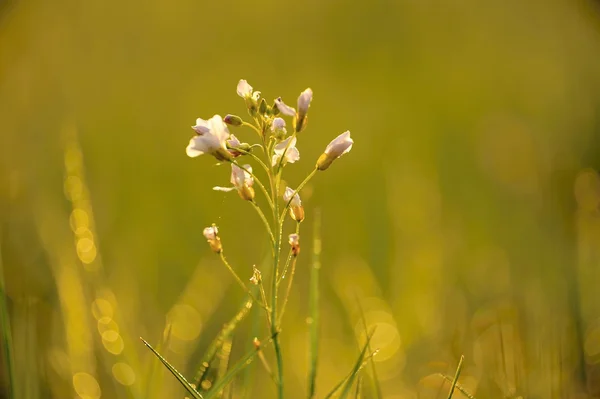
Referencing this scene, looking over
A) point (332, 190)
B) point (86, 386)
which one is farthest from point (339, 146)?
point (332, 190)

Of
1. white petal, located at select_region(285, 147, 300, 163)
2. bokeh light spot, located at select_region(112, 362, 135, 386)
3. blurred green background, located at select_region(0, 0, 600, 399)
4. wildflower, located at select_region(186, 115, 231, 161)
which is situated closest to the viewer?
wildflower, located at select_region(186, 115, 231, 161)

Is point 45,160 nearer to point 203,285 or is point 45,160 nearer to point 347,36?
point 203,285

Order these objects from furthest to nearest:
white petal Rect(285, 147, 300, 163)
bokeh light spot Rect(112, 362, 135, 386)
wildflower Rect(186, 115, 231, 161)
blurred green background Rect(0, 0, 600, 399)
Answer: blurred green background Rect(0, 0, 600, 399)
bokeh light spot Rect(112, 362, 135, 386)
white petal Rect(285, 147, 300, 163)
wildflower Rect(186, 115, 231, 161)

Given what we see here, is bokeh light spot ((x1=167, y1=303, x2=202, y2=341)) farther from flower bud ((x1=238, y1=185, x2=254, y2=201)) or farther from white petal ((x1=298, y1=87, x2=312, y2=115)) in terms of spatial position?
white petal ((x1=298, y1=87, x2=312, y2=115))

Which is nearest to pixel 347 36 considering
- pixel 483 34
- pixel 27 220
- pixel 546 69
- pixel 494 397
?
pixel 483 34

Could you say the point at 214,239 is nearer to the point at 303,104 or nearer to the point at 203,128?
the point at 203,128

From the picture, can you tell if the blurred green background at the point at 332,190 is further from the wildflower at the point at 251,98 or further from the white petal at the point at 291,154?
the wildflower at the point at 251,98

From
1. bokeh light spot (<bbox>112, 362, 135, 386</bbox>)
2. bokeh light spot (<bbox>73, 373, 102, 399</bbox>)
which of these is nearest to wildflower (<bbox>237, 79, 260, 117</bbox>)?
bokeh light spot (<bbox>112, 362, 135, 386</bbox>)
